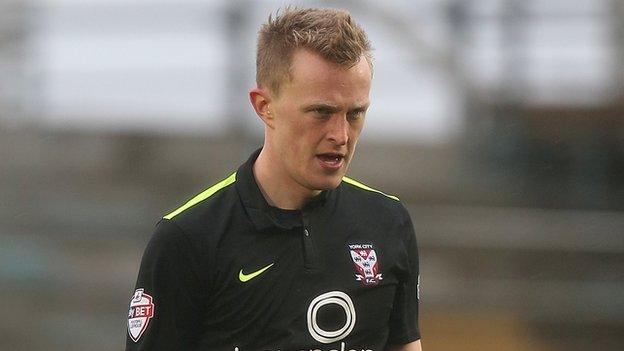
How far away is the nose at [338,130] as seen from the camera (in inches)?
85.4

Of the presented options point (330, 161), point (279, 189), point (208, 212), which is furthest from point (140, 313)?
point (330, 161)

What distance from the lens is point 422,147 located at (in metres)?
6.71

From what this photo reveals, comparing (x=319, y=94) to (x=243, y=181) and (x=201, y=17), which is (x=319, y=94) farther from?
(x=201, y=17)

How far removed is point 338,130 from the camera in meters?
2.17

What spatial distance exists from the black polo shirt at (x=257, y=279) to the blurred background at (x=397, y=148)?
13.7ft

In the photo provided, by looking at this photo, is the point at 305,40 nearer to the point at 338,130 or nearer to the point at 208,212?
the point at 338,130

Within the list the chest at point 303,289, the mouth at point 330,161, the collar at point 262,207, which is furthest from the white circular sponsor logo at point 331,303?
the mouth at point 330,161

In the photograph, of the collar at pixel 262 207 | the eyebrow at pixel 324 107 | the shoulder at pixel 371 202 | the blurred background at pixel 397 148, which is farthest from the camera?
the blurred background at pixel 397 148

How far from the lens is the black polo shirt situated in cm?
219

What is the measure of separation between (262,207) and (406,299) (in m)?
0.41

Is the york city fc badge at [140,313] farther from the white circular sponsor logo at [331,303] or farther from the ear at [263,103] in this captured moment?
the ear at [263,103]

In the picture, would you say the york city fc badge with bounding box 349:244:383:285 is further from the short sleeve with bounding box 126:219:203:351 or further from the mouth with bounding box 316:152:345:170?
the short sleeve with bounding box 126:219:203:351

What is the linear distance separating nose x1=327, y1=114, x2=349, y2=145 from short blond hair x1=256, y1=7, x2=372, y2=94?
107 mm

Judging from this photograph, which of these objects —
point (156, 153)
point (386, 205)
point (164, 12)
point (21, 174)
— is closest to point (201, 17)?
point (164, 12)
